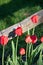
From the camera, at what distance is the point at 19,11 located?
704 cm

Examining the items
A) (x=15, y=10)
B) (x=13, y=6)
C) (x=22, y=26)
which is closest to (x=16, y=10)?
Answer: (x=15, y=10)

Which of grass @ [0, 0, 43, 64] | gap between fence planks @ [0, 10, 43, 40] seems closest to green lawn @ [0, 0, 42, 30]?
grass @ [0, 0, 43, 64]

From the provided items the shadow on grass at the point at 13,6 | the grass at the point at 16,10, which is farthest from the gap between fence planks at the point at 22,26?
the shadow on grass at the point at 13,6

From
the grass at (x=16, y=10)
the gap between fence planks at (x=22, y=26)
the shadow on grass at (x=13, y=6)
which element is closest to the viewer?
the gap between fence planks at (x=22, y=26)

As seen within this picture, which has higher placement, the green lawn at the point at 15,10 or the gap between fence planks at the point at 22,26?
the green lawn at the point at 15,10

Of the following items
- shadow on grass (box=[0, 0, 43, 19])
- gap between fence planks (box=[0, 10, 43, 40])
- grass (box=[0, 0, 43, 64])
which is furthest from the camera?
shadow on grass (box=[0, 0, 43, 19])

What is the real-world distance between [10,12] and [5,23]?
2.56ft

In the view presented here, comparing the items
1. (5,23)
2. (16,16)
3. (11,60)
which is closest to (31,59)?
(11,60)

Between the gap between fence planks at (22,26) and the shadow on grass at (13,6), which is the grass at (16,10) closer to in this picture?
the shadow on grass at (13,6)

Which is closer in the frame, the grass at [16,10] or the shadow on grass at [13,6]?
the grass at [16,10]

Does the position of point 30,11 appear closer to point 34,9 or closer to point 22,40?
point 34,9

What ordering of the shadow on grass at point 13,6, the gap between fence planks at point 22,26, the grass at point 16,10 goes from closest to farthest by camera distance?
the gap between fence planks at point 22,26
the grass at point 16,10
the shadow on grass at point 13,6

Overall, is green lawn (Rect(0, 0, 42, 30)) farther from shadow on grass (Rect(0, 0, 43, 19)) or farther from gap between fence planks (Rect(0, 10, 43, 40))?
gap between fence planks (Rect(0, 10, 43, 40))

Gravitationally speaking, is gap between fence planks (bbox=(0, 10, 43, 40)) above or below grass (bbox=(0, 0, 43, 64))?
below
